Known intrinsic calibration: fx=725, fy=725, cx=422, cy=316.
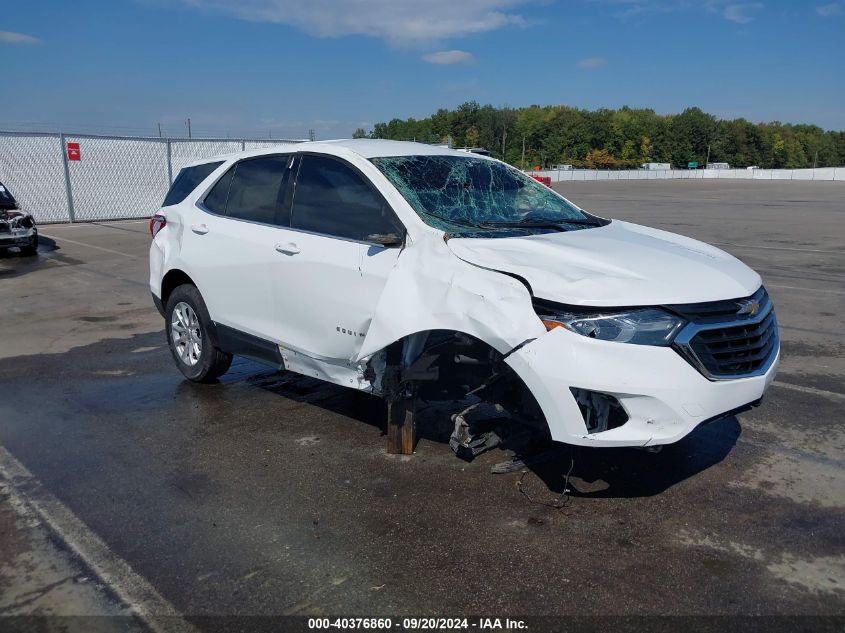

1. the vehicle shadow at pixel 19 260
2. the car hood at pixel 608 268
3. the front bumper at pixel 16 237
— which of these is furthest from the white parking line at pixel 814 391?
the front bumper at pixel 16 237

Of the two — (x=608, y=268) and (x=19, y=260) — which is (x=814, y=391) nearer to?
(x=608, y=268)

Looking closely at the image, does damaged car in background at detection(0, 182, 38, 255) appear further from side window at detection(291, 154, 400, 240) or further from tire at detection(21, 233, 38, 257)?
side window at detection(291, 154, 400, 240)

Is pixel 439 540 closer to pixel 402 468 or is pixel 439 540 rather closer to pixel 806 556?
pixel 402 468

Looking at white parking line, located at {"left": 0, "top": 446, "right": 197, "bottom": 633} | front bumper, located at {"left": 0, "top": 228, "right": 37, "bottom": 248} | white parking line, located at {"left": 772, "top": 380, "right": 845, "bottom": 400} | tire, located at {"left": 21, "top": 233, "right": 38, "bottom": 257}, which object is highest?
front bumper, located at {"left": 0, "top": 228, "right": 37, "bottom": 248}

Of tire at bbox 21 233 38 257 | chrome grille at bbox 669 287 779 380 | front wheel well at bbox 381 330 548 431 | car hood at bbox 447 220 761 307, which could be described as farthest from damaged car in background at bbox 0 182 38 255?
chrome grille at bbox 669 287 779 380

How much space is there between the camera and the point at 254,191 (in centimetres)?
520

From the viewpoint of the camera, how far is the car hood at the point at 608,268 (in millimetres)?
3391

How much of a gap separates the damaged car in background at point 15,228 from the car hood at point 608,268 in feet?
40.9

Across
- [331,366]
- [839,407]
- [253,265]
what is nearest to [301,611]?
[331,366]

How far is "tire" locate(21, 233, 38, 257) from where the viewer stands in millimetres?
13867

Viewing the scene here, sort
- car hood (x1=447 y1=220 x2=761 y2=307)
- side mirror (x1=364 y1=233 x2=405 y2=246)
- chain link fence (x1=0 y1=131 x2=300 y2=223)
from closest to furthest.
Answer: car hood (x1=447 y1=220 x2=761 y2=307) < side mirror (x1=364 y1=233 x2=405 y2=246) < chain link fence (x1=0 y1=131 x2=300 y2=223)

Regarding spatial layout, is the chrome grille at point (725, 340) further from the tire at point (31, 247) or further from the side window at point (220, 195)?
the tire at point (31, 247)

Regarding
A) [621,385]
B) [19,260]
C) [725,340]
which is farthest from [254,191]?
[19,260]

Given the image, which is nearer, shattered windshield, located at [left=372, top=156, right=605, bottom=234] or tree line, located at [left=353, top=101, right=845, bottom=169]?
shattered windshield, located at [left=372, top=156, right=605, bottom=234]
